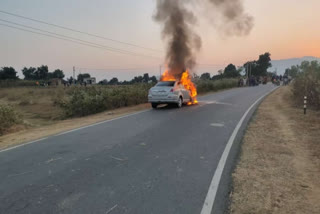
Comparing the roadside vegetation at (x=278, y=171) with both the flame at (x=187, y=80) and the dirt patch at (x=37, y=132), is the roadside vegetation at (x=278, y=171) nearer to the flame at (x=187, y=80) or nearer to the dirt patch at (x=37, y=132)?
the dirt patch at (x=37, y=132)

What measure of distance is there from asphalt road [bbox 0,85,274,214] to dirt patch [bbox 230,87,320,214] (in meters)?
0.34

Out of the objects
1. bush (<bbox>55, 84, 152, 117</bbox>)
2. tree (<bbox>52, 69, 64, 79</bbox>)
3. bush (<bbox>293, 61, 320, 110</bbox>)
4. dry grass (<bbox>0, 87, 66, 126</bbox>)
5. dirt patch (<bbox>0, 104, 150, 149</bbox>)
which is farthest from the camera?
tree (<bbox>52, 69, 64, 79</bbox>)

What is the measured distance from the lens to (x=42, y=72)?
95.9m

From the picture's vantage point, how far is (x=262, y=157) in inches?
234

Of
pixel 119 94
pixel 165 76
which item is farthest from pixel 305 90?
pixel 119 94

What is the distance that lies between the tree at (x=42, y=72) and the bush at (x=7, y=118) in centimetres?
9119

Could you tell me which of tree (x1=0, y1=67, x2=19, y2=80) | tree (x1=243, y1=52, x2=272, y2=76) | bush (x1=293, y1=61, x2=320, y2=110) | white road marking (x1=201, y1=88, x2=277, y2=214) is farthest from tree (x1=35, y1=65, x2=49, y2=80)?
white road marking (x1=201, y1=88, x2=277, y2=214)

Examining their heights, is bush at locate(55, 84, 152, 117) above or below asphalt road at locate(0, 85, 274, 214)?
above

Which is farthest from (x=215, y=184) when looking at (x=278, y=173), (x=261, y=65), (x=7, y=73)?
(x=261, y=65)

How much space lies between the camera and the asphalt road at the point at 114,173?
12.0 ft

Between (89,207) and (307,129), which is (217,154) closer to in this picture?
(89,207)

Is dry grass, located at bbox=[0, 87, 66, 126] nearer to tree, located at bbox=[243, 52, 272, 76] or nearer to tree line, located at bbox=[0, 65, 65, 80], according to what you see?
tree line, located at bbox=[0, 65, 65, 80]

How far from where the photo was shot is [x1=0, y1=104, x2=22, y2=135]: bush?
35.9ft

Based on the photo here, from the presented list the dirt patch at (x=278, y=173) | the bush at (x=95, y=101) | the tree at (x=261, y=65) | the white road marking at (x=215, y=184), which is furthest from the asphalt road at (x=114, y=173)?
the tree at (x=261, y=65)
